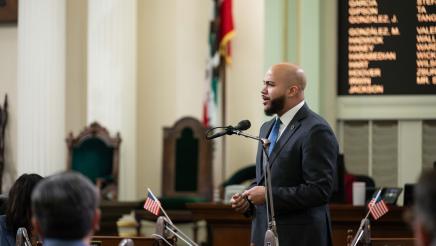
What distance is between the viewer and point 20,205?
376 centimetres

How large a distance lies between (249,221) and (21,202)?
9.40 ft

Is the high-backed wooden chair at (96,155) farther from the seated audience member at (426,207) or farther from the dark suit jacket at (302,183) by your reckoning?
the seated audience member at (426,207)

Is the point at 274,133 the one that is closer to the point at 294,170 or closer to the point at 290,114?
the point at 290,114

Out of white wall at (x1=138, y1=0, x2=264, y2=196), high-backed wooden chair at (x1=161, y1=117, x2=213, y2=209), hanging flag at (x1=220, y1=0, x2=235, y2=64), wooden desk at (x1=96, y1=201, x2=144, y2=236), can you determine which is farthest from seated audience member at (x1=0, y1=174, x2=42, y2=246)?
white wall at (x1=138, y1=0, x2=264, y2=196)

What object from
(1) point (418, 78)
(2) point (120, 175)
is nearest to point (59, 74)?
(2) point (120, 175)

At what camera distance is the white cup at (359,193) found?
6.33 meters

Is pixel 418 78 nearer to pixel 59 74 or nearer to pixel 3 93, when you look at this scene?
pixel 59 74

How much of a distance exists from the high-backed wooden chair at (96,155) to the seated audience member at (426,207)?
26.7 ft

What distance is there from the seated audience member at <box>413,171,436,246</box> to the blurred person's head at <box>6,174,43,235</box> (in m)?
1.97

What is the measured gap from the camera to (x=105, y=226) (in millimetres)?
9258

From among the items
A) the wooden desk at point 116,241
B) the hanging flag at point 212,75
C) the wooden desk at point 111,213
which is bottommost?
the wooden desk at point 111,213

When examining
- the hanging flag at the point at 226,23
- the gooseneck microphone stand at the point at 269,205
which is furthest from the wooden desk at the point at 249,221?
the hanging flag at the point at 226,23

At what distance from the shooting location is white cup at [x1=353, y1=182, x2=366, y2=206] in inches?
249

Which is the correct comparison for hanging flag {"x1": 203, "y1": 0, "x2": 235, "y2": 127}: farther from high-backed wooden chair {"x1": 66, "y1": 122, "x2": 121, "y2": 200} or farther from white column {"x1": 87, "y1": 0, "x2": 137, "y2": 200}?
high-backed wooden chair {"x1": 66, "y1": 122, "x2": 121, "y2": 200}
